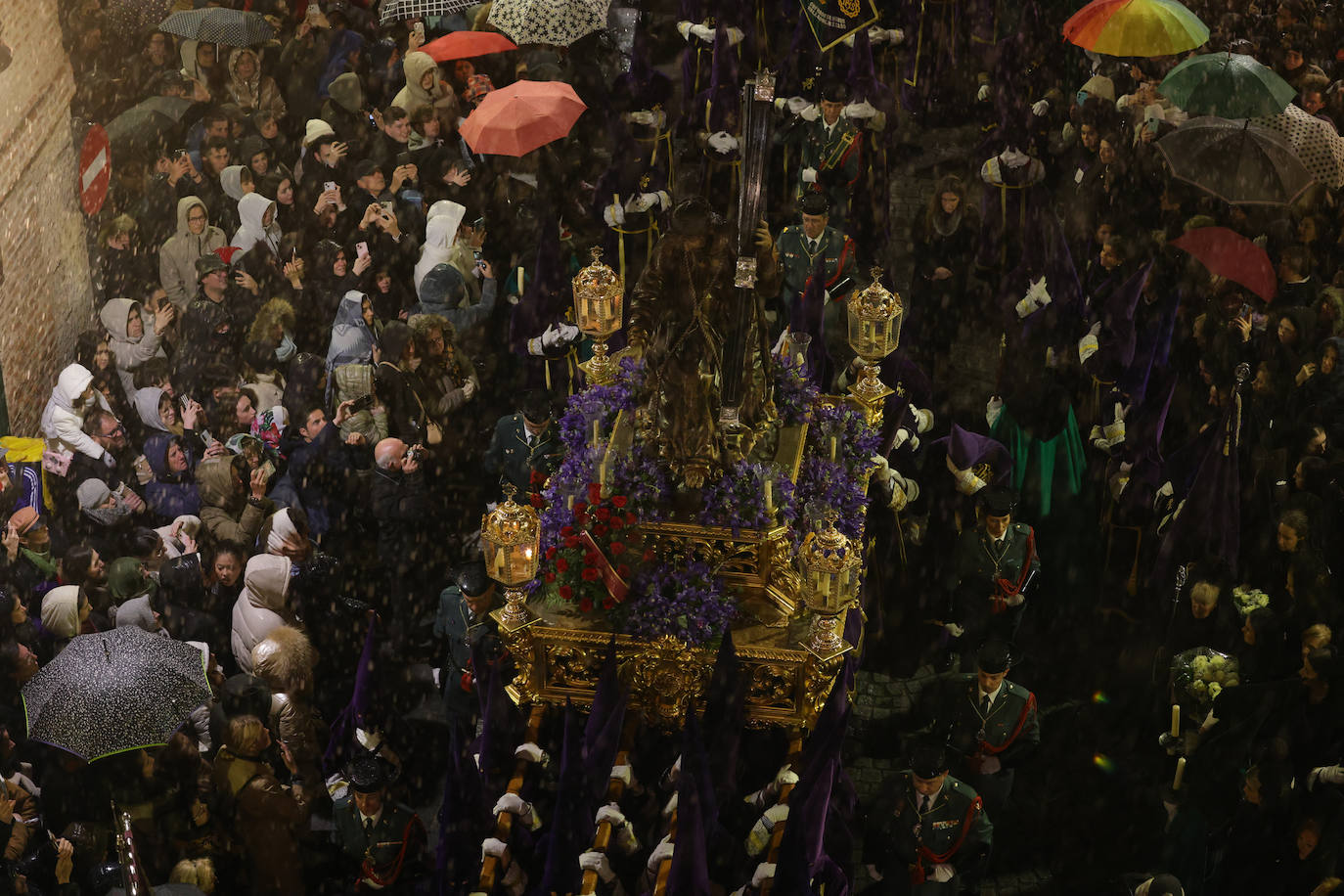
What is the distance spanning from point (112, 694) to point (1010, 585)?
5.59 m

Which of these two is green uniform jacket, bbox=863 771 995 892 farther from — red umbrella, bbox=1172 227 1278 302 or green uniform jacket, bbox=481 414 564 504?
red umbrella, bbox=1172 227 1278 302

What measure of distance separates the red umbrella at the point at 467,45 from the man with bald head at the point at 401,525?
4.64 m

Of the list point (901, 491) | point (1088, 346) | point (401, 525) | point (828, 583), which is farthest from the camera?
point (1088, 346)

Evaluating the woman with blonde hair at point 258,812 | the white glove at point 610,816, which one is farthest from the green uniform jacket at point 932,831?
the woman with blonde hair at point 258,812

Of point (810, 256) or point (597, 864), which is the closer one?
point (597, 864)

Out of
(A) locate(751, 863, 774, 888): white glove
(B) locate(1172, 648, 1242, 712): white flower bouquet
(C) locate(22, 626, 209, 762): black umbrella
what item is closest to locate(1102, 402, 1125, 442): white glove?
(B) locate(1172, 648, 1242, 712): white flower bouquet

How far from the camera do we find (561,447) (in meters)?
10.0

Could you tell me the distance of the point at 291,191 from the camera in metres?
12.4

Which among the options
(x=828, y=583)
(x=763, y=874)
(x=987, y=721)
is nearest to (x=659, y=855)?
(x=763, y=874)

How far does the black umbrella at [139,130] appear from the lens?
13.1m

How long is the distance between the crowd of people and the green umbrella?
1096 mm

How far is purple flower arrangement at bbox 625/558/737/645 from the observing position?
8.40 meters

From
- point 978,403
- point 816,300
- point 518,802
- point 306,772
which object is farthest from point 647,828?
point 978,403

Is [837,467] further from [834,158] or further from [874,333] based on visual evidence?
[834,158]
